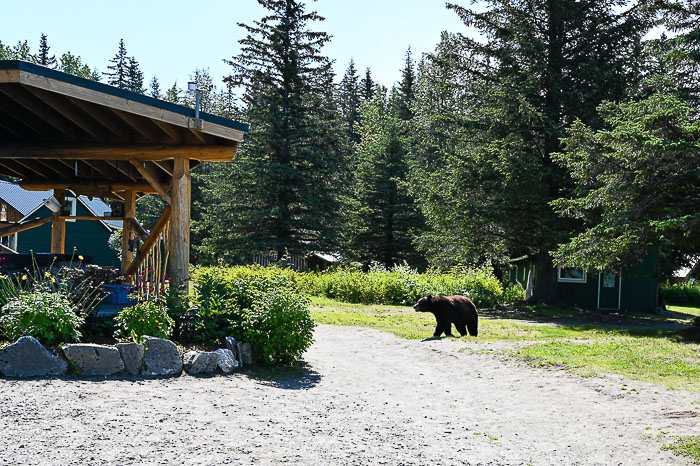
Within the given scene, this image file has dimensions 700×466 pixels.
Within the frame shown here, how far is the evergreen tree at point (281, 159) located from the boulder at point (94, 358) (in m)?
23.1

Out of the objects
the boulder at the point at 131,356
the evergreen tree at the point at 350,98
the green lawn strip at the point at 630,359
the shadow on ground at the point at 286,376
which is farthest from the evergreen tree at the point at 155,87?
the boulder at the point at 131,356

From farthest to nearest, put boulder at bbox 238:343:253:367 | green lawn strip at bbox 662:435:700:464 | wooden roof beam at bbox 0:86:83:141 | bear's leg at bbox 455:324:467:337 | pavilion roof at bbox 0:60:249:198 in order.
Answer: bear's leg at bbox 455:324:467:337 < wooden roof beam at bbox 0:86:83:141 < pavilion roof at bbox 0:60:249:198 < boulder at bbox 238:343:253:367 < green lawn strip at bbox 662:435:700:464

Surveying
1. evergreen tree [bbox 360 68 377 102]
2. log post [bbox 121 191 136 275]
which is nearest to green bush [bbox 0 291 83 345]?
log post [bbox 121 191 136 275]

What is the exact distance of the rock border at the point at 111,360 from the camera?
6.69 metres

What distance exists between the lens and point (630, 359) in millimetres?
9797

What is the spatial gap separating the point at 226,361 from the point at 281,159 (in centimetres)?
2466

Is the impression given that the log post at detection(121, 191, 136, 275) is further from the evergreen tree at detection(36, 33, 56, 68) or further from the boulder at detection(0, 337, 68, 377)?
the evergreen tree at detection(36, 33, 56, 68)

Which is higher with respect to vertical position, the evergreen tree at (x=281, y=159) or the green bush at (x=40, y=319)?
the evergreen tree at (x=281, y=159)

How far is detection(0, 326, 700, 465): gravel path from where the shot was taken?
4938 millimetres

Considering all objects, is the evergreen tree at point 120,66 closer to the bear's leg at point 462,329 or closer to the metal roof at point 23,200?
the metal roof at point 23,200

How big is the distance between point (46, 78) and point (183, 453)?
572cm

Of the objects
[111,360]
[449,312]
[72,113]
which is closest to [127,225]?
[72,113]

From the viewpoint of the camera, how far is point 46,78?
8234 millimetres

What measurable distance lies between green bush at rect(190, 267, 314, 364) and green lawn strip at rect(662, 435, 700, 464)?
15.2ft
